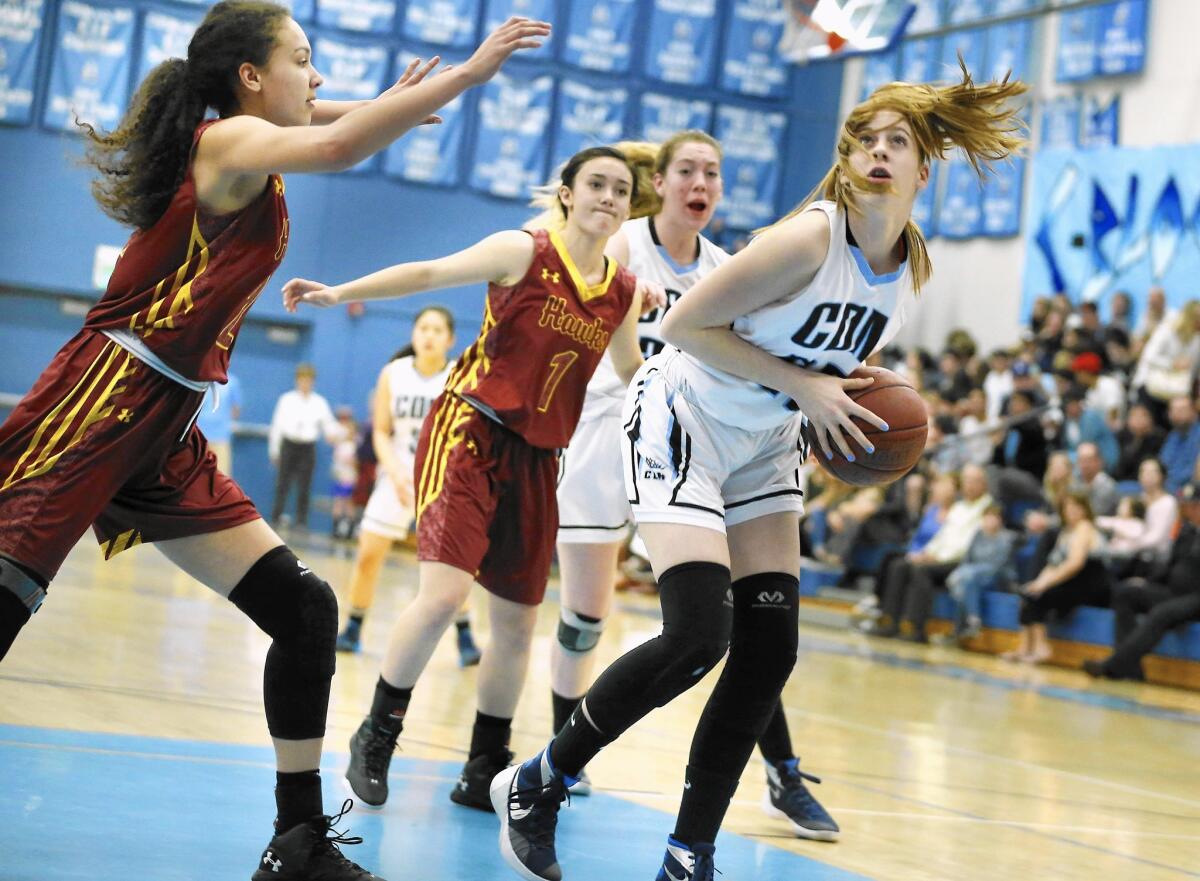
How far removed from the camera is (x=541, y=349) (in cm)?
423

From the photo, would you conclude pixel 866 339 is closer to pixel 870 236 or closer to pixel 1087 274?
pixel 870 236

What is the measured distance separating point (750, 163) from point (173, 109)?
16586mm

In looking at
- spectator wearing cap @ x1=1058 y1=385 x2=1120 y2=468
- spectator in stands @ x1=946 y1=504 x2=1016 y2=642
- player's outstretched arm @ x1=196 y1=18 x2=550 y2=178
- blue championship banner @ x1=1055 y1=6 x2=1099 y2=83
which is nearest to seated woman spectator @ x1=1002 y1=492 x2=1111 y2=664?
spectator in stands @ x1=946 y1=504 x2=1016 y2=642

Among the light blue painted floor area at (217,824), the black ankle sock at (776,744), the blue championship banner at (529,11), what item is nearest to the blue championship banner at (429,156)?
the blue championship banner at (529,11)

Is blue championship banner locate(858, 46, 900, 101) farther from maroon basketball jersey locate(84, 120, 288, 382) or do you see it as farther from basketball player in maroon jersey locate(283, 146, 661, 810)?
maroon basketball jersey locate(84, 120, 288, 382)

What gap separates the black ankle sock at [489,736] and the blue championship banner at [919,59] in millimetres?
14103

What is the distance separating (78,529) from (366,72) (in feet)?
52.0

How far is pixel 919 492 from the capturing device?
44.5ft

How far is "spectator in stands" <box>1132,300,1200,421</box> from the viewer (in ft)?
40.7

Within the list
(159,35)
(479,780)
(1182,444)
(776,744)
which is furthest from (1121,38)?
(479,780)

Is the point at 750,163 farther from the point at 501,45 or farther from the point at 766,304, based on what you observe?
the point at 501,45

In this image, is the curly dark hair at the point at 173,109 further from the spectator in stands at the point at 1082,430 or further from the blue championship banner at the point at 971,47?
the blue championship banner at the point at 971,47

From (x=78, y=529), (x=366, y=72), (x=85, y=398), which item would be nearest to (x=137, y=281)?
(x=85, y=398)

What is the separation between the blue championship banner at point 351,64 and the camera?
699 inches
